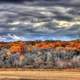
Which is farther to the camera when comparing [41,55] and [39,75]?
[41,55]

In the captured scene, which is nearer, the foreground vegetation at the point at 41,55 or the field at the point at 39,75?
the field at the point at 39,75

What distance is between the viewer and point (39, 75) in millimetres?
31391

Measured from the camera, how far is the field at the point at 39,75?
98.4 feet

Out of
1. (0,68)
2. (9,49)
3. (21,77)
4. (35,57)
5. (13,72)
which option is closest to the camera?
(21,77)

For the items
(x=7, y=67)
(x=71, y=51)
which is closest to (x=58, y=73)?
(x=7, y=67)

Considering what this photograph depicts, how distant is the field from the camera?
2998 centimetres

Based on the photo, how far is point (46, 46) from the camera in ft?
152

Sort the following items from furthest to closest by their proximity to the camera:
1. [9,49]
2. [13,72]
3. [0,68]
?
[9,49], [0,68], [13,72]

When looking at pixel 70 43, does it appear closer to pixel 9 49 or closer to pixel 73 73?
pixel 9 49

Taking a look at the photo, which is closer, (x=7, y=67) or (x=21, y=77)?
(x=21, y=77)

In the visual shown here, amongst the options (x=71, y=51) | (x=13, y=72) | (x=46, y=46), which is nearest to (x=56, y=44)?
(x=46, y=46)

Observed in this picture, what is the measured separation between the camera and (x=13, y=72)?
109ft

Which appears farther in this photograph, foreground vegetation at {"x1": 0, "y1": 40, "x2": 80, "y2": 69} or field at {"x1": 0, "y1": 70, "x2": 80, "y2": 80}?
foreground vegetation at {"x1": 0, "y1": 40, "x2": 80, "y2": 69}

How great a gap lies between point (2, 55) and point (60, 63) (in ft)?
23.7
